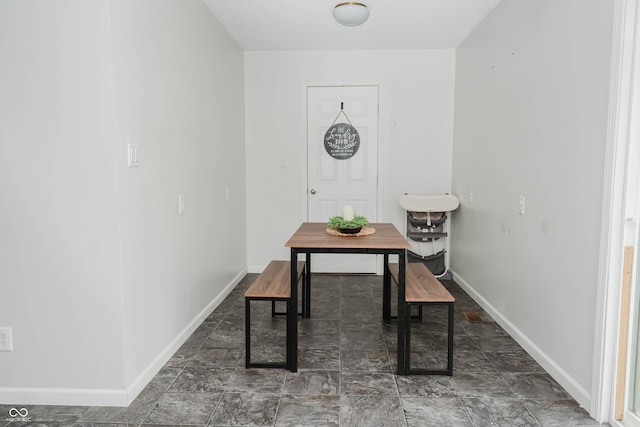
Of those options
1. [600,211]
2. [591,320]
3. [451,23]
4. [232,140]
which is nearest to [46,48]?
[232,140]

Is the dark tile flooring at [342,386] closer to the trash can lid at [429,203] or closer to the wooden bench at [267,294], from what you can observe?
the wooden bench at [267,294]

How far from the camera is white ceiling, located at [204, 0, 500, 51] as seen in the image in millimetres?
3400

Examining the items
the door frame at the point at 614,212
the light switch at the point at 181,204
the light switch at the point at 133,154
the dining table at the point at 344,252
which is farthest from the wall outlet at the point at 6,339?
the door frame at the point at 614,212

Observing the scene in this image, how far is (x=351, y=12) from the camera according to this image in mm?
3197

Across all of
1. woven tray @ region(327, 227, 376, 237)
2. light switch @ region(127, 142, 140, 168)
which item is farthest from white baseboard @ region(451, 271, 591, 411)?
light switch @ region(127, 142, 140, 168)

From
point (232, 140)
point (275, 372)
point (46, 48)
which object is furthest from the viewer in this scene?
point (232, 140)

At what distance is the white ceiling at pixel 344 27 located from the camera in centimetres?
340

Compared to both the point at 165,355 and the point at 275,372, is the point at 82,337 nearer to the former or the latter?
the point at 165,355

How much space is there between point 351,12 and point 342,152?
1765 mm

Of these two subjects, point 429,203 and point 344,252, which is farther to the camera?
point 429,203

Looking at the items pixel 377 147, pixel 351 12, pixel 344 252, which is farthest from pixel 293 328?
pixel 377 147

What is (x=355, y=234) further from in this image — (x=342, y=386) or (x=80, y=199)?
(x=80, y=199)

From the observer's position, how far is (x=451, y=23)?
3.82m

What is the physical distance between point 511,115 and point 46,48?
2799mm
